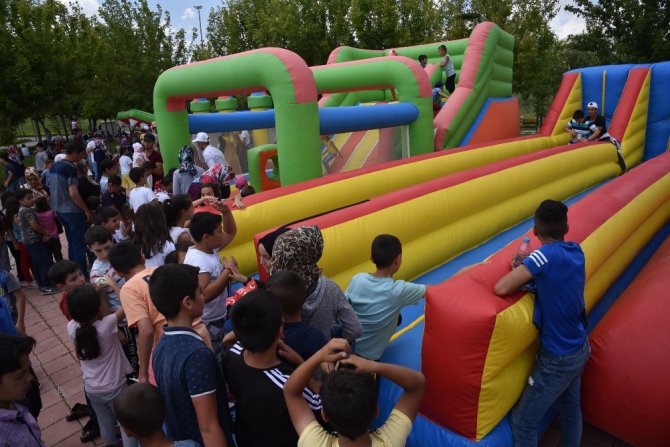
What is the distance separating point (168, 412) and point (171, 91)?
4.98 m

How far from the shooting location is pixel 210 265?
252 centimetres

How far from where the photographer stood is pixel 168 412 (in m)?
1.60

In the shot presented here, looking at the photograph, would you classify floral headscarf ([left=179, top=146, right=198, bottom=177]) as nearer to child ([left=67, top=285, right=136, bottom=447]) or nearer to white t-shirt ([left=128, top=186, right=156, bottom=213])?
white t-shirt ([left=128, top=186, right=156, bottom=213])

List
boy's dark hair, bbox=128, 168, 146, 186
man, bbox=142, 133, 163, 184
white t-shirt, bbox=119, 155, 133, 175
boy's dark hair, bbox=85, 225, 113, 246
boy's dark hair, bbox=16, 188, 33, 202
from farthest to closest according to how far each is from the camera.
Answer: white t-shirt, bbox=119, 155, 133, 175 → man, bbox=142, 133, 163, 184 → boy's dark hair, bbox=16, 188, 33, 202 → boy's dark hair, bbox=128, 168, 146, 186 → boy's dark hair, bbox=85, 225, 113, 246

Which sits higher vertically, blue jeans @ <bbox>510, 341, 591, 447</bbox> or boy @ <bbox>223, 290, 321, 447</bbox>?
boy @ <bbox>223, 290, 321, 447</bbox>

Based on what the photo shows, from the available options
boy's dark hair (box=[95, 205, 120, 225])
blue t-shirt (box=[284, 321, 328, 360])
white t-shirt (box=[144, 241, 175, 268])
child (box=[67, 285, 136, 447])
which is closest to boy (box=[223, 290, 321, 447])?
blue t-shirt (box=[284, 321, 328, 360])

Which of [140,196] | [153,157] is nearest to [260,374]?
[140,196]

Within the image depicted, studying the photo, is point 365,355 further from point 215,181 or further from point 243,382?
point 215,181

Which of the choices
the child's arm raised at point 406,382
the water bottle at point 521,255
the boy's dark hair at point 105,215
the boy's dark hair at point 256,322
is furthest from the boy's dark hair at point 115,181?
the child's arm raised at point 406,382

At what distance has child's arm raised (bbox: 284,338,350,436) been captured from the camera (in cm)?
139

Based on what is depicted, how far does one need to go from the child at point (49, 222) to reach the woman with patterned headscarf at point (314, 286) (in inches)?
168

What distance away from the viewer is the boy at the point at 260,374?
1473 mm

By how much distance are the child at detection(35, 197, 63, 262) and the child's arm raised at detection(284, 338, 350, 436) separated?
4.80m

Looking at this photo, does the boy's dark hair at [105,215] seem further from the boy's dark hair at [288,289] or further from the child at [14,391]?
the boy's dark hair at [288,289]
